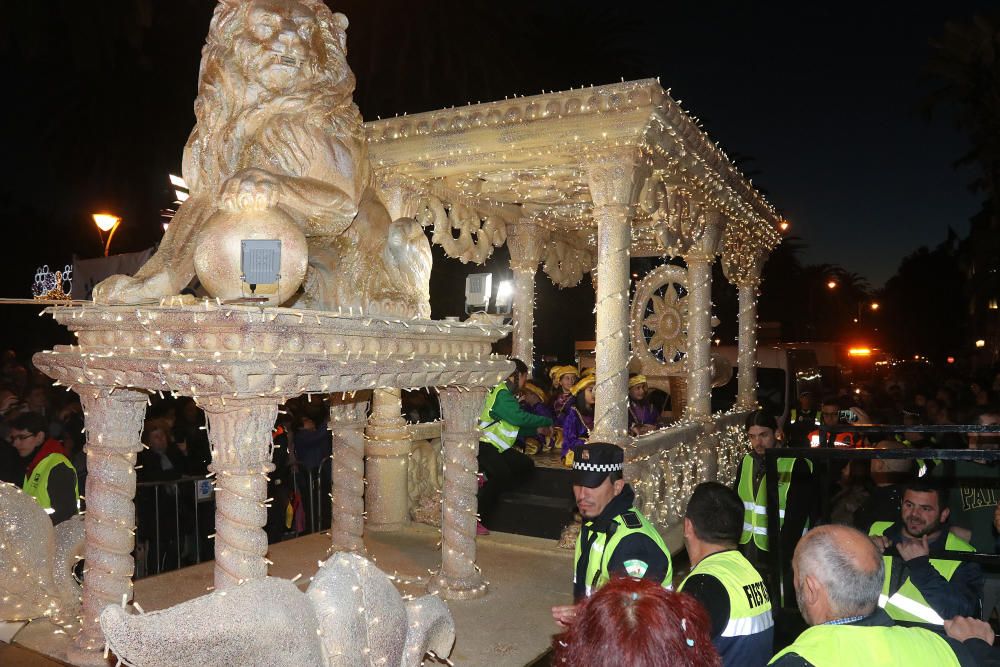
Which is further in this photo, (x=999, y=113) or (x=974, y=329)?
(x=974, y=329)

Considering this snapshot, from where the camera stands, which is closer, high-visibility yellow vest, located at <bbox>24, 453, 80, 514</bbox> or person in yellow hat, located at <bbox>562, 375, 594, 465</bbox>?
high-visibility yellow vest, located at <bbox>24, 453, 80, 514</bbox>

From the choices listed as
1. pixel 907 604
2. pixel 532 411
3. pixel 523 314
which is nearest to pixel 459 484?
pixel 907 604

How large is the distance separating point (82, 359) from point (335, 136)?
6.22 feet

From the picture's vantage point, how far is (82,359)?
3770 mm

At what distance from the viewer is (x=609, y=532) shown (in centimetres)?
335

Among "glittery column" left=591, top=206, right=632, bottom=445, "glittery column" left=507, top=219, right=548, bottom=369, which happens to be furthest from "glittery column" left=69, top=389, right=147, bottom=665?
"glittery column" left=507, top=219, right=548, bottom=369

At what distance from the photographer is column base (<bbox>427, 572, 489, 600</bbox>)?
5.62 m

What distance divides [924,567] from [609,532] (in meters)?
1.52

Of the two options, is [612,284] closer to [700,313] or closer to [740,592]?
[700,313]

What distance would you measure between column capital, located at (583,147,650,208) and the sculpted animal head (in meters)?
3.07

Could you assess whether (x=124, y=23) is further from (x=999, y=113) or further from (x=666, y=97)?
(x=999, y=113)

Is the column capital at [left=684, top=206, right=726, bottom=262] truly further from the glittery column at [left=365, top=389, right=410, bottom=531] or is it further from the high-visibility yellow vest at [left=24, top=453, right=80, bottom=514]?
the high-visibility yellow vest at [left=24, top=453, right=80, bottom=514]

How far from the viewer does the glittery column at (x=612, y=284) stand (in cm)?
686

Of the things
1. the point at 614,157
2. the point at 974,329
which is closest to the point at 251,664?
the point at 614,157
